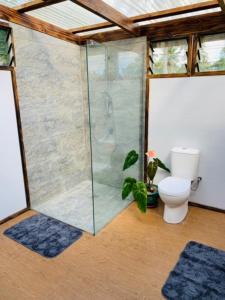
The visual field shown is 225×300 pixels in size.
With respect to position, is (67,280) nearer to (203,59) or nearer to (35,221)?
(35,221)

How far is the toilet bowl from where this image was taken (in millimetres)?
2383

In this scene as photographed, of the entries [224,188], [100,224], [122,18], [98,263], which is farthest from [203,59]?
[98,263]

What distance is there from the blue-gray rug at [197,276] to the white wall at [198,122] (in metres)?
0.86

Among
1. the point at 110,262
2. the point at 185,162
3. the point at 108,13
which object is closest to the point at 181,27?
the point at 108,13

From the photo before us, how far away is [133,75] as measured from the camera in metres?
2.91

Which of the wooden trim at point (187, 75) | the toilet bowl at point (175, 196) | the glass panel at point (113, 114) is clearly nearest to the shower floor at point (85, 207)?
the glass panel at point (113, 114)

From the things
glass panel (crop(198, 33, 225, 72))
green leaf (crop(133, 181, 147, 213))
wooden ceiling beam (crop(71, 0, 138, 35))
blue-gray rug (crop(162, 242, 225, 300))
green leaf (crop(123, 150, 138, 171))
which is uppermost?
wooden ceiling beam (crop(71, 0, 138, 35))

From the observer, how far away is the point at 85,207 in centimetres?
290

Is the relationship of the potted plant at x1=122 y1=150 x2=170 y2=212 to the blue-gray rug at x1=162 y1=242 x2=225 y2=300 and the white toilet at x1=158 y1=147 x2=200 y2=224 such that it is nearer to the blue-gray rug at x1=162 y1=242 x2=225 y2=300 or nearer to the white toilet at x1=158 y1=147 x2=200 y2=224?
the white toilet at x1=158 y1=147 x2=200 y2=224

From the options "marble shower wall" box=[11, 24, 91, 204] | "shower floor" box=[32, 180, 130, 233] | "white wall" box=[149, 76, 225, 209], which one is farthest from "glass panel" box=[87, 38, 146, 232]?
"marble shower wall" box=[11, 24, 91, 204]

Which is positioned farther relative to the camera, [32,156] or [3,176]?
[32,156]

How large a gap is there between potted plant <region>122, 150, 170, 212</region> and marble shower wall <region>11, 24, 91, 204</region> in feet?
3.16

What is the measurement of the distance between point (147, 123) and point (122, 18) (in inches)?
50.1

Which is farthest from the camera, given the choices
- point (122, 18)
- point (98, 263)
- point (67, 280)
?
point (122, 18)
